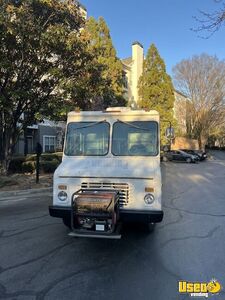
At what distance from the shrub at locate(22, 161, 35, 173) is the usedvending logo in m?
13.0

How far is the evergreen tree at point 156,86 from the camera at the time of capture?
4091 cm

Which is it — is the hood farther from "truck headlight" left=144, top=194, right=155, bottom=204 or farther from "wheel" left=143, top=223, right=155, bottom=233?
"wheel" left=143, top=223, right=155, bottom=233

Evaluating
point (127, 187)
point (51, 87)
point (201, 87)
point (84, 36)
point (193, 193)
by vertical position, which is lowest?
point (193, 193)

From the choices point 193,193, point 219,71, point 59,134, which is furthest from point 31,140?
point 219,71

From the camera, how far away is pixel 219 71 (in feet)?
139

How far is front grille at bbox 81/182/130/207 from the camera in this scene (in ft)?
18.8

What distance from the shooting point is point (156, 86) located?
41062 mm

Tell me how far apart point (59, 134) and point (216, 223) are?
91.8 ft

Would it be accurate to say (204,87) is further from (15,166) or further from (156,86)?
(15,166)

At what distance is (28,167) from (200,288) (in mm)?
13305

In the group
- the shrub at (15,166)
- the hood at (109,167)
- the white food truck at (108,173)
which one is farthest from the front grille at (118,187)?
the shrub at (15,166)

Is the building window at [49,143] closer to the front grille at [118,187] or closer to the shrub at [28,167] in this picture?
the shrub at [28,167]

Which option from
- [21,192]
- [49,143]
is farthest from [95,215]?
[49,143]

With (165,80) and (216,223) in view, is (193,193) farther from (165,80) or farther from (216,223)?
(165,80)
